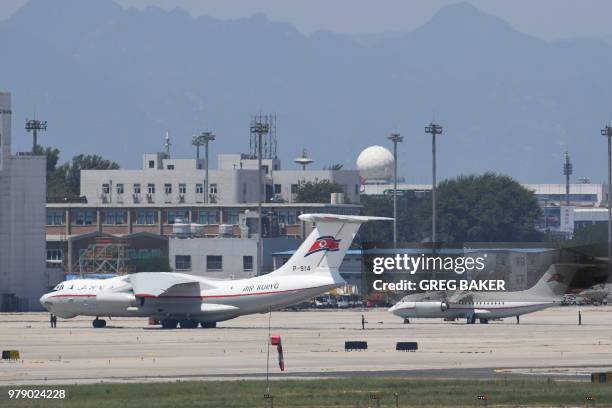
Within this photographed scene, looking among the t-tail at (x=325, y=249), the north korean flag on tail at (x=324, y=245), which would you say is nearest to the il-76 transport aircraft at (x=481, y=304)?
the t-tail at (x=325, y=249)

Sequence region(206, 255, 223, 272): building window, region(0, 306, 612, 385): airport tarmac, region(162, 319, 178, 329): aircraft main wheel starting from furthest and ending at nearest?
region(206, 255, 223, 272): building window → region(162, 319, 178, 329): aircraft main wheel → region(0, 306, 612, 385): airport tarmac

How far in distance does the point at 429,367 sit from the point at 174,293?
4215 cm

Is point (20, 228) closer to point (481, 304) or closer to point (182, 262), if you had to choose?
point (182, 262)

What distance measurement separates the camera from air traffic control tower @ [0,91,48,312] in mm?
153500

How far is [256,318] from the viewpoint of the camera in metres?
131

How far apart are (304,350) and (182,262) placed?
102473 millimetres

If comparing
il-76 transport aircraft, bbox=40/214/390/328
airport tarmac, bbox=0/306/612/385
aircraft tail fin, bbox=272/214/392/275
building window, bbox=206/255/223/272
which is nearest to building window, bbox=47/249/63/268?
building window, bbox=206/255/223/272

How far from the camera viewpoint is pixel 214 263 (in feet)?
596

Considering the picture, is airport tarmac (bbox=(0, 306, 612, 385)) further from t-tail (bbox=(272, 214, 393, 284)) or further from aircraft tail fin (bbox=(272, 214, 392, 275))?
aircraft tail fin (bbox=(272, 214, 392, 275))

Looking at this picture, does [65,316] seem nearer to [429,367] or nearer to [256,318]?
[256,318]

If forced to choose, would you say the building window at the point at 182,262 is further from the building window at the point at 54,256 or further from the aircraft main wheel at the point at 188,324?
the aircraft main wheel at the point at 188,324

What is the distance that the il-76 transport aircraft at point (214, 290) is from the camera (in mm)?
104250

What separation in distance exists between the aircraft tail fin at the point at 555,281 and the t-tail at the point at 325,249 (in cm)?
1804

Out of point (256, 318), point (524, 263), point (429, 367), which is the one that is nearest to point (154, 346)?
point (429, 367)
